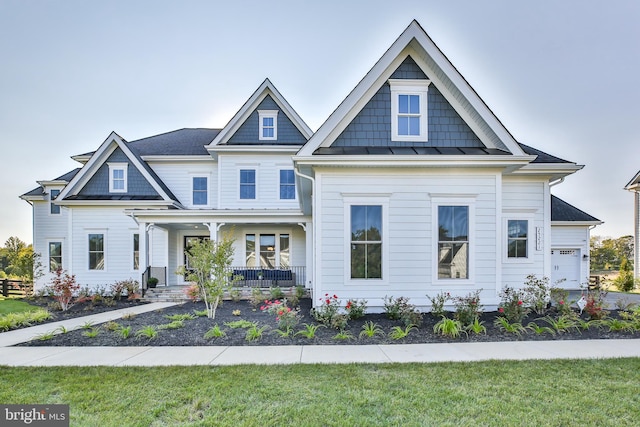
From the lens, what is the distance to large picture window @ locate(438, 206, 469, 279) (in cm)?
828

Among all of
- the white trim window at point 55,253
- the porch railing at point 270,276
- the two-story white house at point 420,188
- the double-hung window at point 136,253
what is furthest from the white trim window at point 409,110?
the white trim window at point 55,253

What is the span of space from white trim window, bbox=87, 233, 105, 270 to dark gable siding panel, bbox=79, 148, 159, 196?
2.04 meters

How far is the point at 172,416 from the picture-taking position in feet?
10.7

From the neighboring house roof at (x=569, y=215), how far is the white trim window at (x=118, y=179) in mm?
21040

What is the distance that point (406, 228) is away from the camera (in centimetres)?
827

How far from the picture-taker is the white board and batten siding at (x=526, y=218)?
9.69 meters

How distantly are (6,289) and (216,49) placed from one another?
19.1m

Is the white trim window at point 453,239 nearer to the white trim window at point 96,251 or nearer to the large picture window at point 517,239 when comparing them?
the large picture window at point 517,239

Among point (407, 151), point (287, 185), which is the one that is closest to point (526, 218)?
point (407, 151)

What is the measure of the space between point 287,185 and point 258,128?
3.14m

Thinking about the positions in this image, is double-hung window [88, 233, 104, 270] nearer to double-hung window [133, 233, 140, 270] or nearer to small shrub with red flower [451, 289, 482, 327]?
double-hung window [133, 233, 140, 270]

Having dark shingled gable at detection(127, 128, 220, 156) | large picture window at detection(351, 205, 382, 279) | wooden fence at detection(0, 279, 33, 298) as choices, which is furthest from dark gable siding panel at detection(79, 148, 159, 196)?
large picture window at detection(351, 205, 382, 279)

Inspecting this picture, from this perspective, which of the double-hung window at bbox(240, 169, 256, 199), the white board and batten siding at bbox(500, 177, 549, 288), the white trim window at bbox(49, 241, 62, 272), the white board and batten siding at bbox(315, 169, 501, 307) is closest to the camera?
the white board and batten siding at bbox(315, 169, 501, 307)

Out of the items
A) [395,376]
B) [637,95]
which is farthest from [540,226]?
[637,95]
